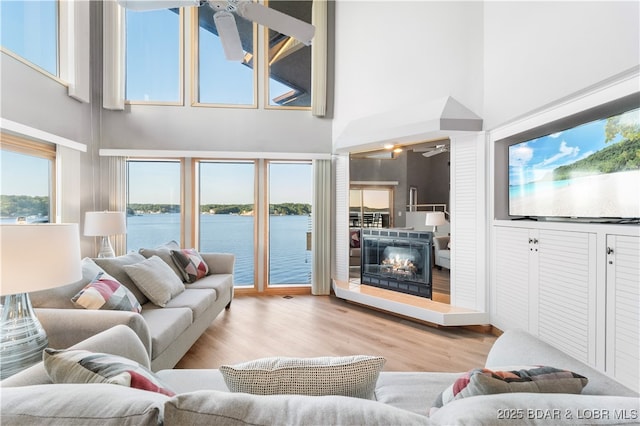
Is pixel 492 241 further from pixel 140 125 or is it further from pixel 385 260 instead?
pixel 140 125

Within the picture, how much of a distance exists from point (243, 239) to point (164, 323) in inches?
100

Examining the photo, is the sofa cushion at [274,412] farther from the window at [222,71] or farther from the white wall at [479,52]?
the window at [222,71]

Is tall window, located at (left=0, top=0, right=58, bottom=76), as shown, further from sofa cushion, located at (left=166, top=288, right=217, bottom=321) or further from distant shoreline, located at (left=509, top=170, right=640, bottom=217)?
distant shoreline, located at (left=509, top=170, right=640, bottom=217)

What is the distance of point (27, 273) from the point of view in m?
1.33

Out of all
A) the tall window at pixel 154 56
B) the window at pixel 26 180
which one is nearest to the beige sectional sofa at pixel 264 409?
the window at pixel 26 180

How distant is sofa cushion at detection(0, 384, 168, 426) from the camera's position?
2.11 feet

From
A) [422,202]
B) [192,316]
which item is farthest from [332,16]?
Result: [192,316]

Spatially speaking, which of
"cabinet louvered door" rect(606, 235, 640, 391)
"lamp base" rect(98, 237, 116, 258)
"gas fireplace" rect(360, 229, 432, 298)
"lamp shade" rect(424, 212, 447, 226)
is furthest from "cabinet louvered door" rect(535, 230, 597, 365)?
"lamp base" rect(98, 237, 116, 258)

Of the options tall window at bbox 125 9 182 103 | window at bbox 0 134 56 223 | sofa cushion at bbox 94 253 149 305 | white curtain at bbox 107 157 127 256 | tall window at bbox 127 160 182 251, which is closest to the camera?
sofa cushion at bbox 94 253 149 305

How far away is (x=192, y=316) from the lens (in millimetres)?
2572

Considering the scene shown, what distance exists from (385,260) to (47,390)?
3.74 m

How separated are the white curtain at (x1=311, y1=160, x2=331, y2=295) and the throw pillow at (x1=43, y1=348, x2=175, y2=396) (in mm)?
3571

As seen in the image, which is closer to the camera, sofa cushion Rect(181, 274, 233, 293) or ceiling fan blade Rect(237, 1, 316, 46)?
ceiling fan blade Rect(237, 1, 316, 46)

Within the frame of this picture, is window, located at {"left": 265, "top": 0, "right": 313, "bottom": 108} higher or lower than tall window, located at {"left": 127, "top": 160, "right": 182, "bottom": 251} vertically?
higher
